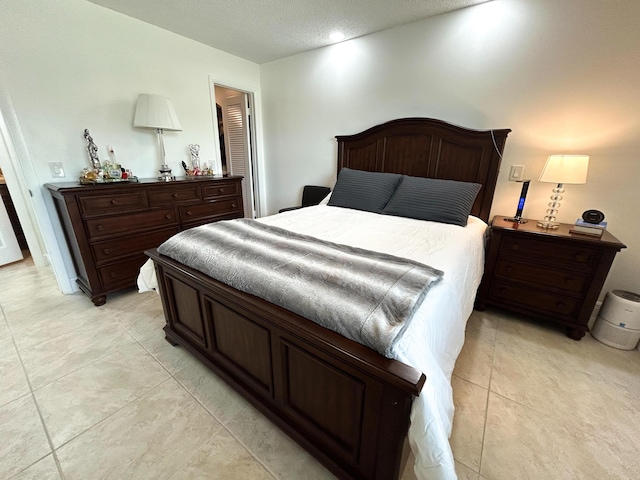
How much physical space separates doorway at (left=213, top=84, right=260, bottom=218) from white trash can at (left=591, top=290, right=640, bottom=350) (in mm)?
3890

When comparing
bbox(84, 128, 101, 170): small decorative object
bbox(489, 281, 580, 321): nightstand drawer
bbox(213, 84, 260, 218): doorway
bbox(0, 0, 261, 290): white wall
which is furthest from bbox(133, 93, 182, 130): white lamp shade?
bbox(489, 281, 580, 321): nightstand drawer

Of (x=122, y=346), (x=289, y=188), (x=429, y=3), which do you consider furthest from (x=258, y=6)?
(x=122, y=346)

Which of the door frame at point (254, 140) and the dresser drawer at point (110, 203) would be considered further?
the door frame at point (254, 140)

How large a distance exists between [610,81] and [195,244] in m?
2.91

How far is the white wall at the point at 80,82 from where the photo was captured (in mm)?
1967

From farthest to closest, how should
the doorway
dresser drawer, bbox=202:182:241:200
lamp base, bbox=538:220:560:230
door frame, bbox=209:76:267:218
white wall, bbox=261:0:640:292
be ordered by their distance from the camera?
the doorway
door frame, bbox=209:76:267:218
dresser drawer, bbox=202:182:241:200
lamp base, bbox=538:220:560:230
white wall, bbox=261:0:640:292

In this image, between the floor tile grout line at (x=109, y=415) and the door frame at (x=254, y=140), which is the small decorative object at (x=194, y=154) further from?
the floor tile grout line at (x=109, y=415)

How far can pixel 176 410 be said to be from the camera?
135cm

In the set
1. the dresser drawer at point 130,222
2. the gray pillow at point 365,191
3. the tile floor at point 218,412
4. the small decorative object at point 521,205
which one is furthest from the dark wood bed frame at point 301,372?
the small decorative object at point 521,205

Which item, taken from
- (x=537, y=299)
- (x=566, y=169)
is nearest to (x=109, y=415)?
(x=537, y=299)

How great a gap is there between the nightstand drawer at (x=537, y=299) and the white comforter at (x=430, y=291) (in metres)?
0.51

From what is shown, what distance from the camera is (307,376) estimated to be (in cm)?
103

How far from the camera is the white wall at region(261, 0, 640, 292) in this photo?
1786 mm

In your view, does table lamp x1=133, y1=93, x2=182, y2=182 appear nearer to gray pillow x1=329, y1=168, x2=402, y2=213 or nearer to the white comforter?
the white comforter
